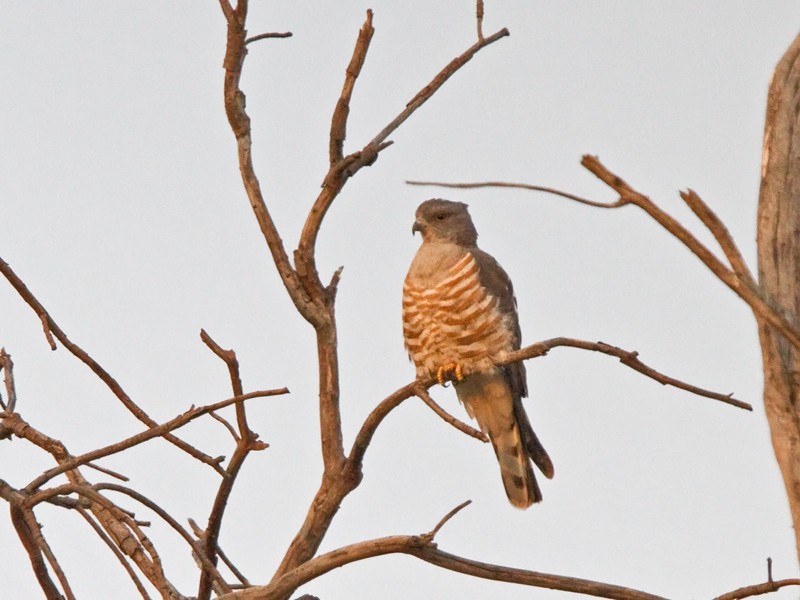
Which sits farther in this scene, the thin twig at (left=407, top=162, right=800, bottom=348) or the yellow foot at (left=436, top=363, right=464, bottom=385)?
the yellow foot at (left=436, top=363, right=464, bottom=385)

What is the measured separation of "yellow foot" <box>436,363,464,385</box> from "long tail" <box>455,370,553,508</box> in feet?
1.28

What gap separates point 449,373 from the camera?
284 inches

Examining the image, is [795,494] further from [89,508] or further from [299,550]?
[89,508]

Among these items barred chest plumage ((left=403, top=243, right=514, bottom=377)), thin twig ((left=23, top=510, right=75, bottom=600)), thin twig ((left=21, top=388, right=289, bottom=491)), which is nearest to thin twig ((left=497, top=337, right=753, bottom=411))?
thin twig ((left=21, top=388, right=289, bottom=491))

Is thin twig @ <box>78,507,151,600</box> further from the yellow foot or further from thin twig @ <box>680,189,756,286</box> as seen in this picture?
the yellow foot

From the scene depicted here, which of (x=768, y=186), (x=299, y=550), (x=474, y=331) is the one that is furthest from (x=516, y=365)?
(x=768, y=186)

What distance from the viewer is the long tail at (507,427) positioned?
25.3ft

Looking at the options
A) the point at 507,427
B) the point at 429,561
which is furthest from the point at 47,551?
the point at 507,427

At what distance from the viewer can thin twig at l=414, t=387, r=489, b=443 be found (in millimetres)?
3936

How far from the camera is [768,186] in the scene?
317 centimetres

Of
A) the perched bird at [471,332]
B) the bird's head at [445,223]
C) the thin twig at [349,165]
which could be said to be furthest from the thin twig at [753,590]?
the bird's head at [445,223]

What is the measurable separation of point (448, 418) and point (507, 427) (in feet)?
12.5

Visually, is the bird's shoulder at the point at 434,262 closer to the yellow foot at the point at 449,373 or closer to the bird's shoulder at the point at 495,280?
the bird's shoulder at the point at 495,280

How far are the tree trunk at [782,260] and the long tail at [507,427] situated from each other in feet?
14.8
